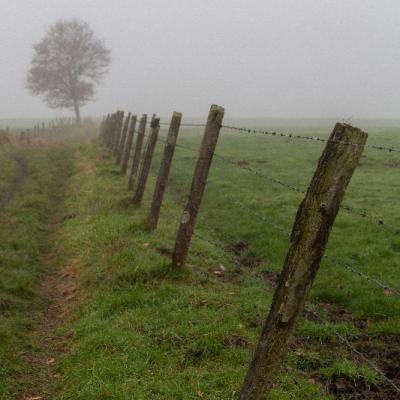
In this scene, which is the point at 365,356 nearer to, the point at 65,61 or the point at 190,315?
the point at 190,315

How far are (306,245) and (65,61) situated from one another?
68242mm

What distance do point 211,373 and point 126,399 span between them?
1181 mm

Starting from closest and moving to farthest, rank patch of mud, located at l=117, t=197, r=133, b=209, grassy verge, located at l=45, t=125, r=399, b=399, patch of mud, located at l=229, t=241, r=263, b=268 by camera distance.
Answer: grassy verge, located at l=45, t=125, r=399, b=399 < patch of mud, located at l=229, t=241, r=263, b=268 < patch of mud, located at l=117, t=197, r=133, b=209

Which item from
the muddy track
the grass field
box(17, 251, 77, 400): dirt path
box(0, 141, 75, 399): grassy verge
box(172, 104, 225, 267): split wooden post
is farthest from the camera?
the muddy track

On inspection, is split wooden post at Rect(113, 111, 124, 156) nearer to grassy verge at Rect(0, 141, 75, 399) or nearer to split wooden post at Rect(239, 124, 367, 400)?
grassy verge at Rect(0, 141, 75, 399)

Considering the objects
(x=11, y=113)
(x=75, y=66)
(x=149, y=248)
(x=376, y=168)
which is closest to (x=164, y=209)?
(x=149, y=248)

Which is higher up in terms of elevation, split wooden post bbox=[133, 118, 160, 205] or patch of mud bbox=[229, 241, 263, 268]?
split wooden post bbox=[133, 118, 160, 205]

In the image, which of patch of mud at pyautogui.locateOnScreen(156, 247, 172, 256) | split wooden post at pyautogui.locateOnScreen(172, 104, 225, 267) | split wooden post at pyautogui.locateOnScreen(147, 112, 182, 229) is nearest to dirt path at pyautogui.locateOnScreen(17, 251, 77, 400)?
patch of mud at pyautogui.locateOnScreen(156, 247, 172, 256)

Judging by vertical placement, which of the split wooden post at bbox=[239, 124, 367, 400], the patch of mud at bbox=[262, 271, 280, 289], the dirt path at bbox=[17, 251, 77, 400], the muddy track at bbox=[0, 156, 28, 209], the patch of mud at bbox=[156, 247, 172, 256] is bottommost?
the dirt path at bbox=[17, 251, 77, 400]

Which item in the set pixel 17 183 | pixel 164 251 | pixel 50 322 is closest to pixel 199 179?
pixel 164 251

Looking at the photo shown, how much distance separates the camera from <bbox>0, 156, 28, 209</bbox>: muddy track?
53.5 ft

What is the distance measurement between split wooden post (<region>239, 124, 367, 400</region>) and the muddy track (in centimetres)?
1306

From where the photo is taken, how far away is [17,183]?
1941cm

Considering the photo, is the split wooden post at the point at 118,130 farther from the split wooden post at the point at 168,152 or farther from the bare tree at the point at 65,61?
the bare tree at the point at 65,61
